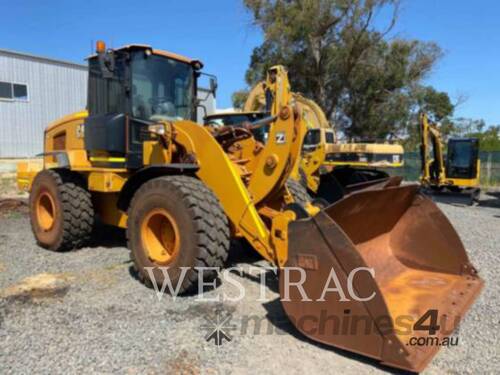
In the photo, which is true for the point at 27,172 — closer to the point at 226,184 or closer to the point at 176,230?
the point at 176,230

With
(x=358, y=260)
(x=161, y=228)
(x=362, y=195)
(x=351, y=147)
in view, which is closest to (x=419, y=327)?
(x=358, y=260)

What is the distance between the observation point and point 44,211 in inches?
238

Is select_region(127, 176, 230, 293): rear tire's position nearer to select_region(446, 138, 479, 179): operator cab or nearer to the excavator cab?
the excavator cab

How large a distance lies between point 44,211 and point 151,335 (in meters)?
3.71

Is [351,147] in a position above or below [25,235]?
above

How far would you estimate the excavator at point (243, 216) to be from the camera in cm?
283

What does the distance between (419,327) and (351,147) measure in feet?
29.0

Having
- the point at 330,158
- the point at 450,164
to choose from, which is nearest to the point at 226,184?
the point at 330,158

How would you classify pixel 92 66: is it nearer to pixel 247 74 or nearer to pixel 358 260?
pixel 358 260

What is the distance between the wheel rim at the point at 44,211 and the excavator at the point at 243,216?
0.05ft

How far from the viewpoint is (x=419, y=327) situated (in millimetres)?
2908

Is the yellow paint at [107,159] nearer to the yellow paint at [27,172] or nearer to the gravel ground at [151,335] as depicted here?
the gravel ground at [151,335]

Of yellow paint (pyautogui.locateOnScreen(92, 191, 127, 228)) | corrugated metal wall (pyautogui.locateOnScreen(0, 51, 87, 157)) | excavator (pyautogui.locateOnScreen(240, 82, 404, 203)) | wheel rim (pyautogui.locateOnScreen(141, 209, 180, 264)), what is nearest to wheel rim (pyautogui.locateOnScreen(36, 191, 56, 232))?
yellow paint (pyautogui.locateOnScreen(92, 191, 127, 228))

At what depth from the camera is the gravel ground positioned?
108 inches
